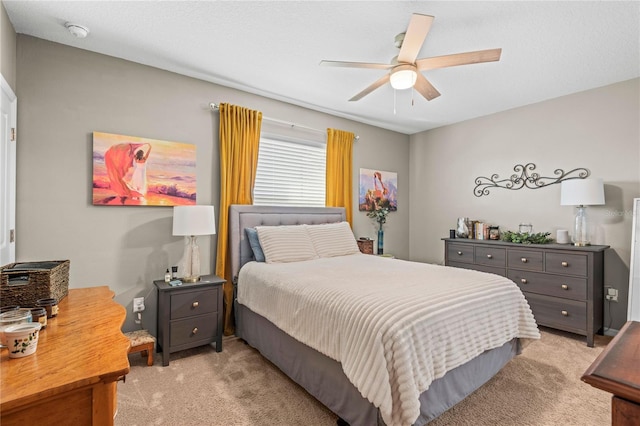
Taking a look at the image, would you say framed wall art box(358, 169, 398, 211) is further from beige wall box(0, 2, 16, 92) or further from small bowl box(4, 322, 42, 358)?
small bowl box(4, 322, 42, 358)

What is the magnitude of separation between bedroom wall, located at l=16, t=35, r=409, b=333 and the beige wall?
98mm

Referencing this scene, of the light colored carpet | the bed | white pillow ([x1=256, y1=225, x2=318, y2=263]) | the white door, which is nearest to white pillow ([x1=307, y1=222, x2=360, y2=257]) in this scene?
white pillow ([x1=256, y1=225, x2=318, y2=263])

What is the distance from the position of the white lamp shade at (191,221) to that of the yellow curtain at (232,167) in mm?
503

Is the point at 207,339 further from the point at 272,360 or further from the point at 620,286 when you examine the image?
the point at 620,286

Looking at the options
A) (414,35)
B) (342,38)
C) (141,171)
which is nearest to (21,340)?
(141,171)

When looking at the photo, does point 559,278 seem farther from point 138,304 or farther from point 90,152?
point 90,152

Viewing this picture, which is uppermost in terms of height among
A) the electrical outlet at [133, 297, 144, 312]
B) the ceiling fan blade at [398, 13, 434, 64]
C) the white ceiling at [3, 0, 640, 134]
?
the white ceiling at [3, 0, 640, 134]

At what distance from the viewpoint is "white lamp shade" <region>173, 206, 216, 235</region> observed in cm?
276

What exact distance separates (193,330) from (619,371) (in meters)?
2.77

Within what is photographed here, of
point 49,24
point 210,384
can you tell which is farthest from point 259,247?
point 49,24

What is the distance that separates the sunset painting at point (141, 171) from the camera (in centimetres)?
276

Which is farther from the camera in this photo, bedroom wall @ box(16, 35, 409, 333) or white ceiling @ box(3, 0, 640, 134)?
bedroom wall @ box(16, 35, 409, 333)

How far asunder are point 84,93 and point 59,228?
1.17 meters

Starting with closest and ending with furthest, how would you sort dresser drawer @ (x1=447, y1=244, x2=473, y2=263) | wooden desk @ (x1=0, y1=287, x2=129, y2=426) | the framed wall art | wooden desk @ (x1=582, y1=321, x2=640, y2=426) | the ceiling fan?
wooden desk @ (x1=582, y1=321, x2=640, y2=426) < wooden desk @ (x1=0, y1=287, x2=129, y2=426) < the ceiling fan < dresser drawer @ (x1=447, y1=244, x2=473, y2=263) < the framed wall art
